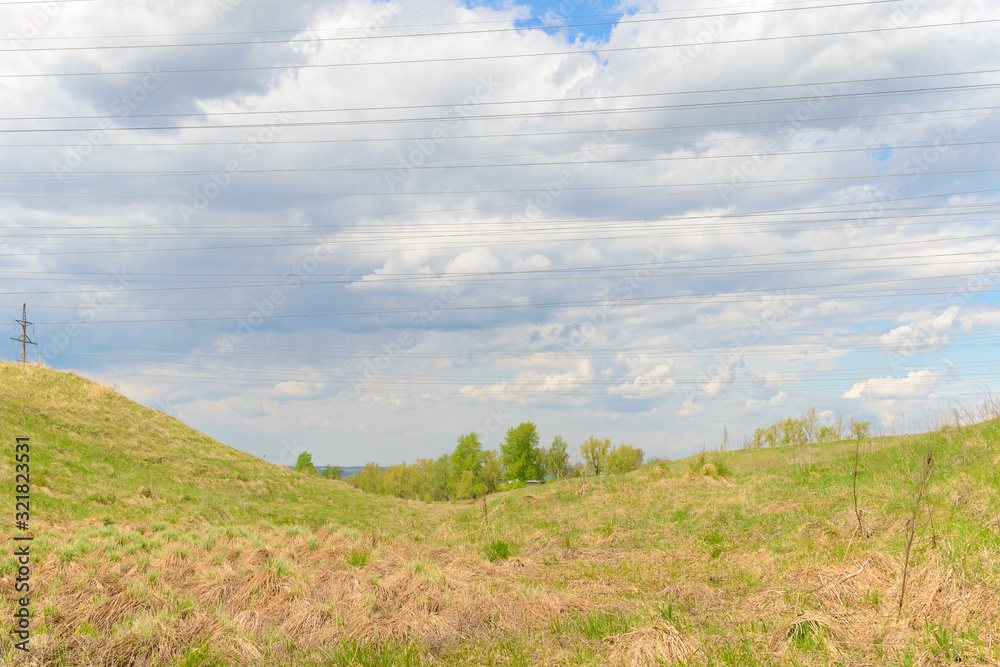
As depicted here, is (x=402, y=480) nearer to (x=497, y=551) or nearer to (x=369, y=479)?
(x=369, y=479)

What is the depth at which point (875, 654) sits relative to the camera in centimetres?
504

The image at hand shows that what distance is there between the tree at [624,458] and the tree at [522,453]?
11.2 meters

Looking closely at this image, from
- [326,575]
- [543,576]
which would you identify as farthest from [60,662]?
[543,576]

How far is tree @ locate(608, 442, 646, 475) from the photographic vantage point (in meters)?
86.9

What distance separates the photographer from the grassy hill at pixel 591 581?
19.0ft

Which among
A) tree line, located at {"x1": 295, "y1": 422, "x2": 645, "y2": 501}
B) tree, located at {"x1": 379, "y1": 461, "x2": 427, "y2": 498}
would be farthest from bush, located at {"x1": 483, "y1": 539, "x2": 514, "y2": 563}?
tree, located at {"x1": 379, "y1": 461, "x2": 427, "y2": 498}

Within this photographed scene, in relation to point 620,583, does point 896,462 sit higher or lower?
higher

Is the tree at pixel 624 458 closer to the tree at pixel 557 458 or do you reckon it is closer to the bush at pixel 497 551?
the tree at pixel 557 458

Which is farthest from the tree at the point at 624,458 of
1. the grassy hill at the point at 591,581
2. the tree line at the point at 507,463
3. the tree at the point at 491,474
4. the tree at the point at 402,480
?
the grassy hill at the point at 591,581

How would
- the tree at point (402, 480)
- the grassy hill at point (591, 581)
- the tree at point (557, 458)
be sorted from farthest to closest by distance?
1. the tree at point (402, 480)
2. the tree at point (557, 458)
3. the grassy hill at point (591, 581)

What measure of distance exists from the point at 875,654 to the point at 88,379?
4176 centimetres

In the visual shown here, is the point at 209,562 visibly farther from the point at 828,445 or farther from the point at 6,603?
the point at 828,445

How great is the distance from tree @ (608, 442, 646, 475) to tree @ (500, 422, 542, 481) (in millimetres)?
11200

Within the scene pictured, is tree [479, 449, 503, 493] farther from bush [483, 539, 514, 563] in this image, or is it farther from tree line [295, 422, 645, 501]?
bush [483, 539, 514, 563]
